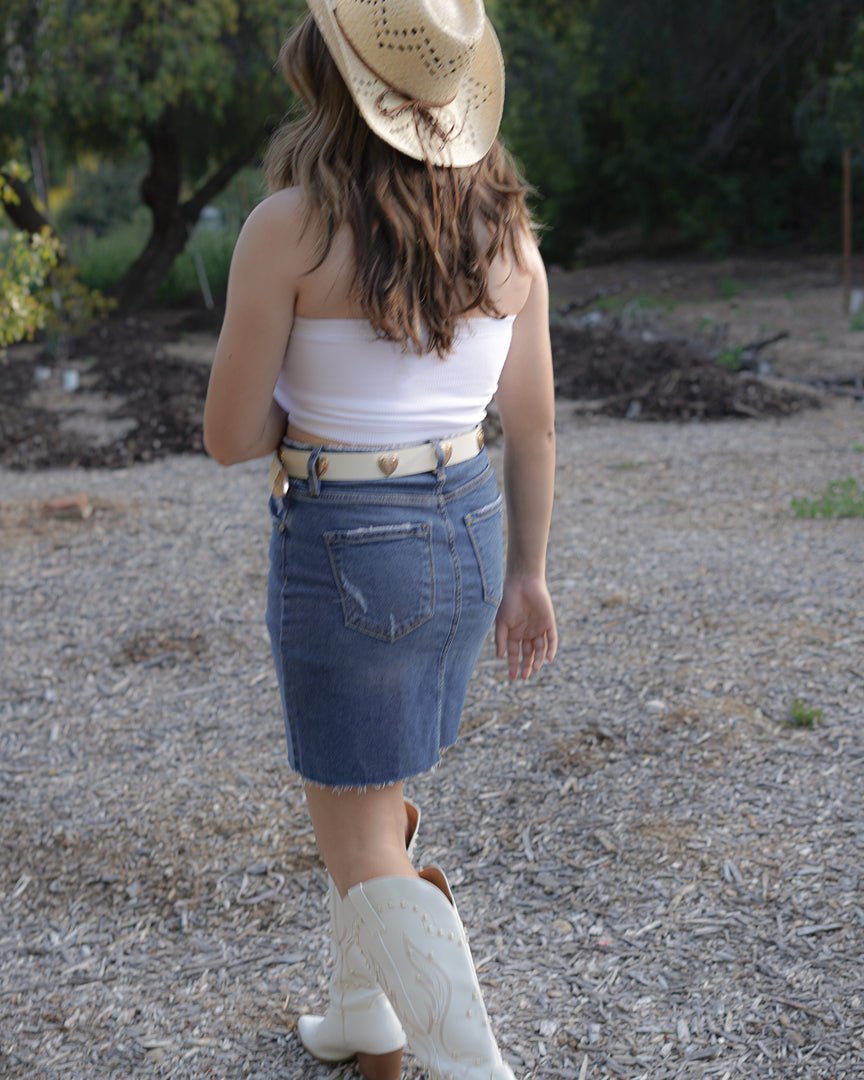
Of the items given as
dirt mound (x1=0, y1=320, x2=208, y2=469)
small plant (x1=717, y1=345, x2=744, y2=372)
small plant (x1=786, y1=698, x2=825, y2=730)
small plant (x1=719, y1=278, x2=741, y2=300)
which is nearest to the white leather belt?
small plant (x1=786, y1=698, x2=825, y2=730)

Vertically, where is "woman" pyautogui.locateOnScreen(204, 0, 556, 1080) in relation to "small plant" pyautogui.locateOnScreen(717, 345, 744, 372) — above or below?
above

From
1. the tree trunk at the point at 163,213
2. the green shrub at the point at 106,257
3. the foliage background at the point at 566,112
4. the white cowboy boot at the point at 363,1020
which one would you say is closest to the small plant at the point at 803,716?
the white cowboy boot at the point at 363,1020

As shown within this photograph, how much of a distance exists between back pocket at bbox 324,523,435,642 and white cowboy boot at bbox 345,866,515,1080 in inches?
14.6

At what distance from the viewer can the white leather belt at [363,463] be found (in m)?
1.53

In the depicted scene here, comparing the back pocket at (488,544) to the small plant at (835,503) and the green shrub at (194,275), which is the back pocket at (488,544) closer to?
the small plant at (835,503)

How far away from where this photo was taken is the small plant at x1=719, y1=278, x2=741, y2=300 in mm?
14013

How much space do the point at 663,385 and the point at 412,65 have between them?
6.83m

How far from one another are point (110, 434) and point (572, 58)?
11.6 meters

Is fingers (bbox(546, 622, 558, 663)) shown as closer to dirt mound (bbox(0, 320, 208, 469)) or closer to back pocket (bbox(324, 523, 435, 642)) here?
back pocket (bbox(324, 523, 435, 642))

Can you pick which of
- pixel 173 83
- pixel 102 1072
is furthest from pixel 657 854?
pixel 173 83

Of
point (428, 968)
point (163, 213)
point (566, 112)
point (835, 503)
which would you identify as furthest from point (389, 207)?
point (566, 112)

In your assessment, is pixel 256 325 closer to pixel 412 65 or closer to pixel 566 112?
pixel 412 65

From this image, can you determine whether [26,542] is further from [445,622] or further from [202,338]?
[202,338]

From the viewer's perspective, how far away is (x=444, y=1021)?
1660 mm
